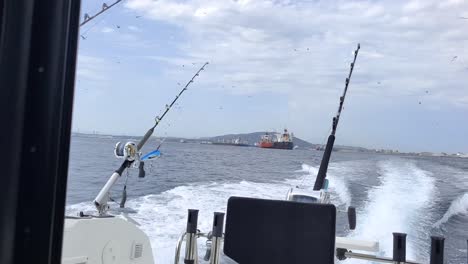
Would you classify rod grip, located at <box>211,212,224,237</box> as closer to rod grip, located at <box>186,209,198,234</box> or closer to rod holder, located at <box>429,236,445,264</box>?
rod grip, located at <box>186,209,198,234</box>

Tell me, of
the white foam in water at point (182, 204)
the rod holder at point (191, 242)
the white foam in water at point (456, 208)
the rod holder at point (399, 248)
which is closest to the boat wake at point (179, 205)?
the white foam in water at point (182, 204)

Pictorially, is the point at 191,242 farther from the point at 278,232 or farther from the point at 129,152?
the point at 129,152

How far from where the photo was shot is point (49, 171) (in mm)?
766

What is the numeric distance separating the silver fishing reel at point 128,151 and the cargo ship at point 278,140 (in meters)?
1.41

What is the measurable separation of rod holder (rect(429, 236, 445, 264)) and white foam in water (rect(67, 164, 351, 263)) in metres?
1.55

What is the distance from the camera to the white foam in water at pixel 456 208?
5.80 m

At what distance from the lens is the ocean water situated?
4.51m

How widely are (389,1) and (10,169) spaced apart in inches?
92.6

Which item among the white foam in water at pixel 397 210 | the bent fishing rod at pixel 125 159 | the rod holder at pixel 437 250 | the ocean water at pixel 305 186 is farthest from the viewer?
the white foam in water at pixel 397 210

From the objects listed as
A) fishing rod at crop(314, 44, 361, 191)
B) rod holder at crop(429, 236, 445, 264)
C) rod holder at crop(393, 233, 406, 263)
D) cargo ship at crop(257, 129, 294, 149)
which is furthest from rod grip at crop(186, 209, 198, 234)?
cargo ship at crop(257, 129, 294, 149)

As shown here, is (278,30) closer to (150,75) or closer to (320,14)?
(320,14)

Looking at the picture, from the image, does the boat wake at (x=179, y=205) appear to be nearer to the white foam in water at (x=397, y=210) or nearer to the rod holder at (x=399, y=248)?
the white foam in water at (x=397, y=210)

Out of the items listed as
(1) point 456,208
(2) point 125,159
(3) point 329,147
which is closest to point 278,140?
(3) point 329,147

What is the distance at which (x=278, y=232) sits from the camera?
1.86 metres
